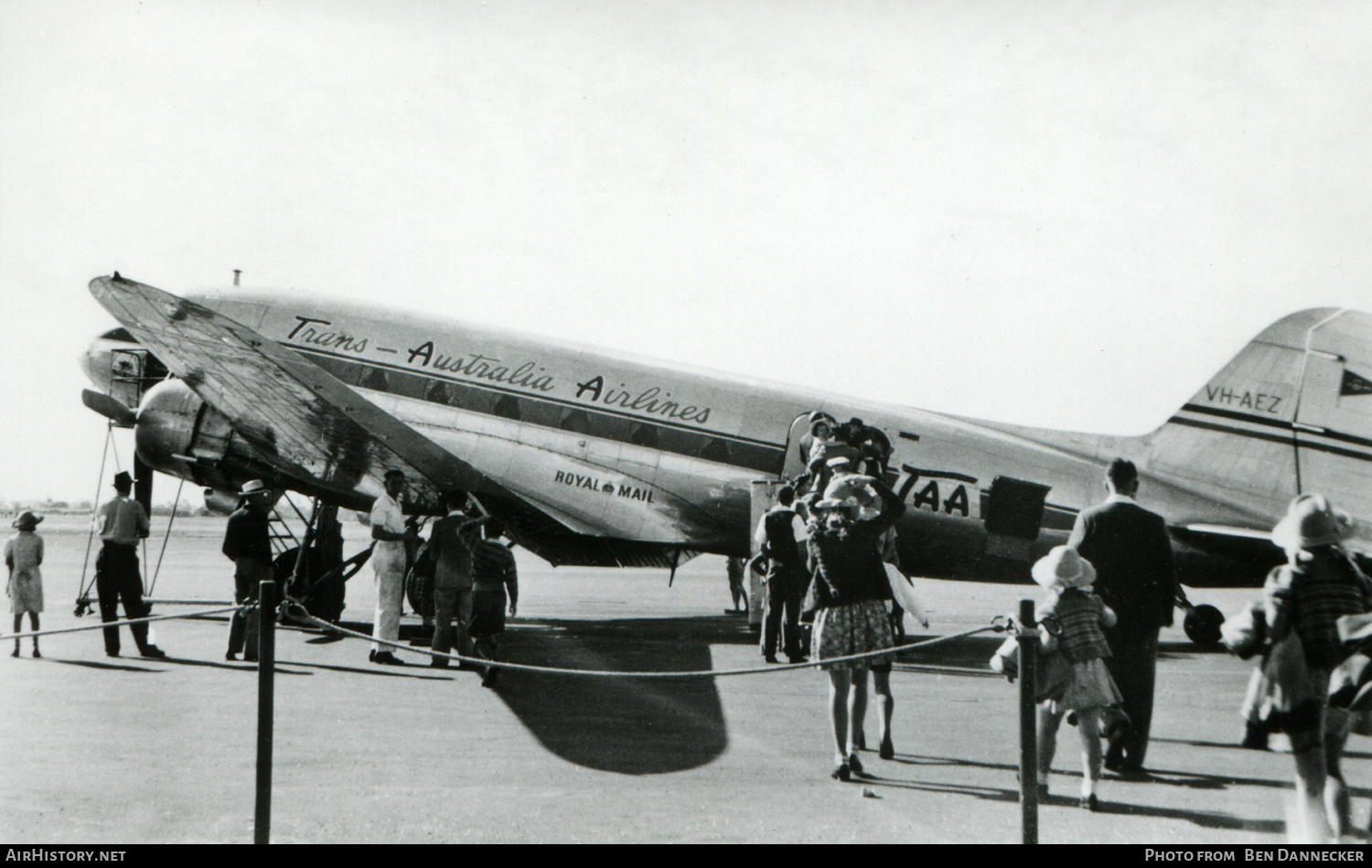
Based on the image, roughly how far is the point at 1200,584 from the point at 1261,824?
22.2 ft

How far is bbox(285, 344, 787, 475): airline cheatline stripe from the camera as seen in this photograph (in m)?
12.6

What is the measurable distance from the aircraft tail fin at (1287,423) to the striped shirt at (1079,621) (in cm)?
657

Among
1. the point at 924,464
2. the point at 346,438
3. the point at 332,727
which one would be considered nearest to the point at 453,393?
the point at 346,438

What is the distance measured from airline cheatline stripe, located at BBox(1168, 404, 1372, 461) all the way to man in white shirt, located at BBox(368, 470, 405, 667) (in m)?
8.90

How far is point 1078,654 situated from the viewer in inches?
209

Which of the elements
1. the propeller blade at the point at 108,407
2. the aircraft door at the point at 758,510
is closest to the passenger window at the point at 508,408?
the aircraft door at the point at 758,510

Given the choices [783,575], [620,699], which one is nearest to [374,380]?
[783,575]

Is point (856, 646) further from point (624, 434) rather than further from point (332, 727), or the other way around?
point (624, 434)

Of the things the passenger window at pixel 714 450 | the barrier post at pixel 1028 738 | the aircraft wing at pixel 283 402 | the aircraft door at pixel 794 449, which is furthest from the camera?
the passenger window at pixel 714 450

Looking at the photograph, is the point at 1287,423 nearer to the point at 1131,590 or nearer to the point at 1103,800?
the point at 1131,590

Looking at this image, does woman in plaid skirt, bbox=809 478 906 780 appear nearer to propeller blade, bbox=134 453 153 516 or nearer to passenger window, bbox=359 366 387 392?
passenger window, bbox=359 366 387 392

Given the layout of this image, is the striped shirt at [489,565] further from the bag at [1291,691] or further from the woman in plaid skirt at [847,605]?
the bag at [1291,691]

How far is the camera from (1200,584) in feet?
35.7

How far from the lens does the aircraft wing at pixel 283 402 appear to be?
758 cm
